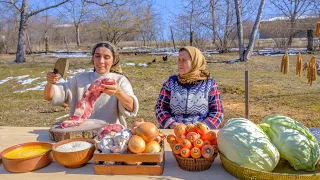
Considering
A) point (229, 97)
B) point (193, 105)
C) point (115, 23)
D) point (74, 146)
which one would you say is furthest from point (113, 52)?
point (115, 23)

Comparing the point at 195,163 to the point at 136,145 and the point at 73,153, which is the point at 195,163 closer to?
the point at 136,145

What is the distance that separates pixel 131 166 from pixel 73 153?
309mm

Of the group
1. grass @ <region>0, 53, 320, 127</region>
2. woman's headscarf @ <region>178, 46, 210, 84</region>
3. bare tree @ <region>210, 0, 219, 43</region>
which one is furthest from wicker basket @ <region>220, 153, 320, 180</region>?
bare tree @ <region>210, 0, 219, 43</region>

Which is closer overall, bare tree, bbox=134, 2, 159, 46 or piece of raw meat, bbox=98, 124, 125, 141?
piece of raw meat, bbox=98, 124, 125, 141

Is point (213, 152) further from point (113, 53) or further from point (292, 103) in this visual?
point (292, 103)

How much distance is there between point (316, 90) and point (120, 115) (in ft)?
21.3

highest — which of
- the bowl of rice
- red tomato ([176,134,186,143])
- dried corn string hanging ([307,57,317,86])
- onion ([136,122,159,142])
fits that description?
dried corn string hanging ([307,57,317,86])

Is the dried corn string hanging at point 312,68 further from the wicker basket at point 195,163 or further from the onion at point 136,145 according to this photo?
the onion at point 136,145

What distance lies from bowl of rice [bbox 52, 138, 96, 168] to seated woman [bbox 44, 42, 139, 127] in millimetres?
674

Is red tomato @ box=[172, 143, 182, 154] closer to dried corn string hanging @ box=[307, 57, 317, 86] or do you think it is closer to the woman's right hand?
the woman's right hand

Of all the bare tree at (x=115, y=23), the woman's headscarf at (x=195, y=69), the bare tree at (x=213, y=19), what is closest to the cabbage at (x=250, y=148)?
the woman's headscarf at (x=195, y=69)

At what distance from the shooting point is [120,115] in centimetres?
237

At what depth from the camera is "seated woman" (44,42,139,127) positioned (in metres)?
2.19

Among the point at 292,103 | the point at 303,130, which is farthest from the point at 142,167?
the point at 292,103
